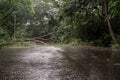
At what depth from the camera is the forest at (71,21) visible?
64.2ft

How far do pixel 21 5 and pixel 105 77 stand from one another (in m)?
23.1

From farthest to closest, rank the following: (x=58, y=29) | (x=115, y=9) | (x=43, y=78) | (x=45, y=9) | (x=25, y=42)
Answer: (x=45, y=9) < (x=58, y=29) < (x=25, y=42) < (x=115, y=9) < (x=43, y=78)

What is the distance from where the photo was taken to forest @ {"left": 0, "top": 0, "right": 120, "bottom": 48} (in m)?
19.6

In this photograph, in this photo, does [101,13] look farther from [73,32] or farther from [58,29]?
[58,29]

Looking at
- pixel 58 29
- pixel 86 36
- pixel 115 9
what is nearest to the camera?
pixel 115 9

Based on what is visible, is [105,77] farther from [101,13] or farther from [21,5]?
[21,5]

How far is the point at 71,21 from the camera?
25.0 meters

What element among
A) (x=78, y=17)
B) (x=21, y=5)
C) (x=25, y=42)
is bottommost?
(x=25, y=42)

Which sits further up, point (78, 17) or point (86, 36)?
point (78, 17)

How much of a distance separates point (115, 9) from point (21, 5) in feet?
43.2

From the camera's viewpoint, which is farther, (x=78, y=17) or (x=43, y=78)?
(x=78, y=17)

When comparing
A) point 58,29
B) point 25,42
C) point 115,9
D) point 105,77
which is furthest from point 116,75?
point 58,29

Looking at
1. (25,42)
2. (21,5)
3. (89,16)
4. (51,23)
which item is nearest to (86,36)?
(89,16)

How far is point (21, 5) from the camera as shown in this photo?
26.9m
